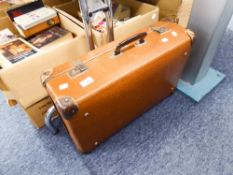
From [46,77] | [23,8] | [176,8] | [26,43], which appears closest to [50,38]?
[26,43]

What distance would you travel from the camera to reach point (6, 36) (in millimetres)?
1131

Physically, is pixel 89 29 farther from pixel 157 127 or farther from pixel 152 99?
pixel 157 127

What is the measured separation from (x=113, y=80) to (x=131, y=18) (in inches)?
23.7

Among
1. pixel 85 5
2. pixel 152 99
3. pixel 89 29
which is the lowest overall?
pixel 152 99

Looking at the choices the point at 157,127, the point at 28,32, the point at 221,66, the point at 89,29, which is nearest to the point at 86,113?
the point at 89,29

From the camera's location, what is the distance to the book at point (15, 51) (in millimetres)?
964

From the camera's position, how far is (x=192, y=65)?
1.23 meters

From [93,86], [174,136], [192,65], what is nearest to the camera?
[93,86]

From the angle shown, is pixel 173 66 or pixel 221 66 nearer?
pixel 173 66

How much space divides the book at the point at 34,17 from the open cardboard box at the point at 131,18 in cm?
8

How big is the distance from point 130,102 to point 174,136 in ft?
1.26

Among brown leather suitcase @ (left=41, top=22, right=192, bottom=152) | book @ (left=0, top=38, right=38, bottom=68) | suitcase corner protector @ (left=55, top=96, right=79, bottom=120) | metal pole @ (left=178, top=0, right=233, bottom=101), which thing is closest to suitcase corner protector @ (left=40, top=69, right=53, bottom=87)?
brown leather suitcase @ (left=41, top=22, right=192, bottom=152)

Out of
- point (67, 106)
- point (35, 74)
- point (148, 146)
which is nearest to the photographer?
point (67, 106)

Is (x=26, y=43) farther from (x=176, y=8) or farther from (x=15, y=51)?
(x=176, y=8)
